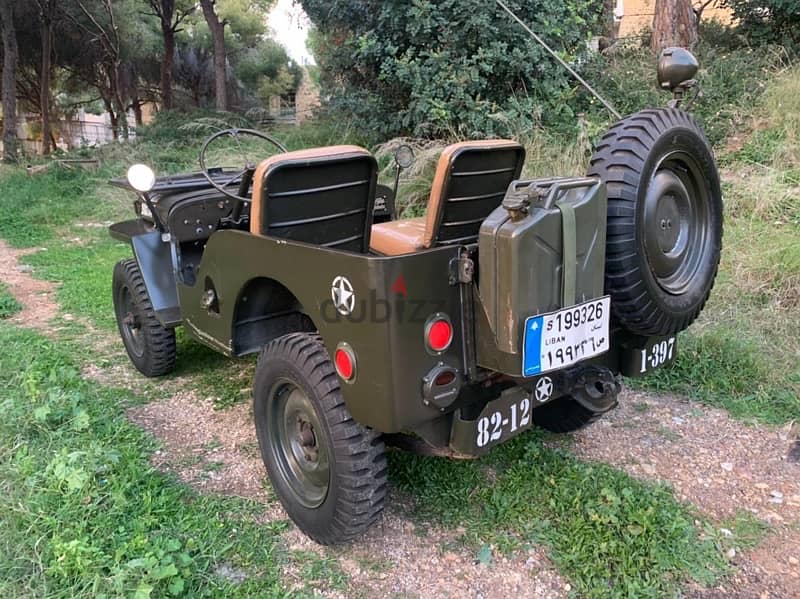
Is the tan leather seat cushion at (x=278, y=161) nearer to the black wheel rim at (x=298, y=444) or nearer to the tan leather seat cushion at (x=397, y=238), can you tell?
the tan leather seat cushion at (x=397, y=238)

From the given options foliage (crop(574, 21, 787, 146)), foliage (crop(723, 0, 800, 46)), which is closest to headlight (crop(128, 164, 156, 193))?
foliage (crop(574, 21, 787, 146))

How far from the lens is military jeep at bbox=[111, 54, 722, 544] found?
200 cm

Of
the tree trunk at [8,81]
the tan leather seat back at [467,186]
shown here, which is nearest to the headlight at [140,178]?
the tan leather seat back at [467,186]

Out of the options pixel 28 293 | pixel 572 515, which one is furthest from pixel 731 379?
pixel 28 293

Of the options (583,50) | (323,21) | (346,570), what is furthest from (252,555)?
(323,21)

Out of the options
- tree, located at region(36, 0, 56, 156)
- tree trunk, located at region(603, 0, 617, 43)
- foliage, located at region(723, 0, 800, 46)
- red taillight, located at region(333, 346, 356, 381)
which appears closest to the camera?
red taillight, located at region(333, 346, 356, 381)

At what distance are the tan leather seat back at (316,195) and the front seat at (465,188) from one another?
27cm

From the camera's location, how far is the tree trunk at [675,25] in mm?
9594

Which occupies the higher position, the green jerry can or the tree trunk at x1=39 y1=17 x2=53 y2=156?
the tree trunk at x1=39 y1=17 x2=53 y2=156

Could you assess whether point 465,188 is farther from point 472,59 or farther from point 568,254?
point 472,59

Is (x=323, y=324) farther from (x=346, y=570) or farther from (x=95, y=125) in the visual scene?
(x=95, y=125)

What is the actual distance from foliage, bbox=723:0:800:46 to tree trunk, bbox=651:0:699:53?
102cm

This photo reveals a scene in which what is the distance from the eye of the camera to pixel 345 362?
212cm

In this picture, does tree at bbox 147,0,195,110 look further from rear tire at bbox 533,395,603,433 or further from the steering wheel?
rear tire at bbox 533,395,603,433
